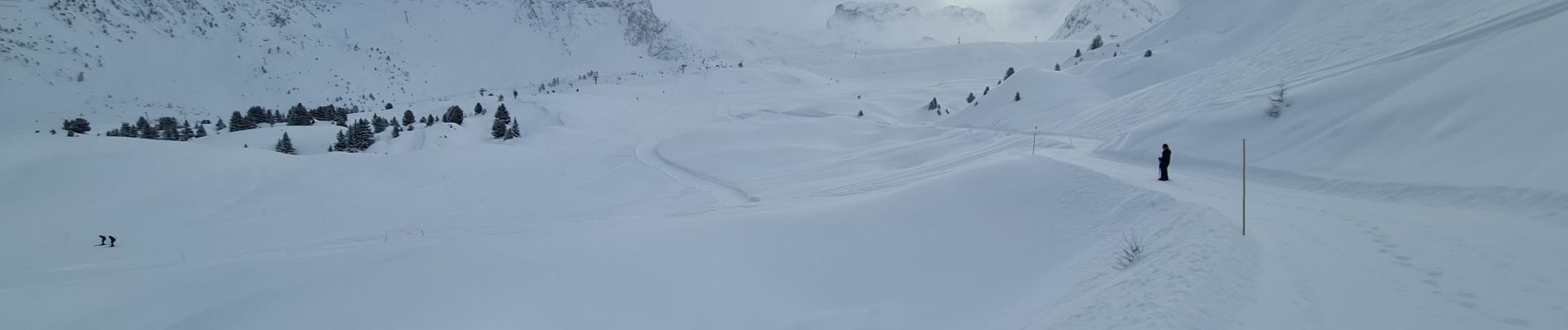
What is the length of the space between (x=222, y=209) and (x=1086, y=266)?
23.4m

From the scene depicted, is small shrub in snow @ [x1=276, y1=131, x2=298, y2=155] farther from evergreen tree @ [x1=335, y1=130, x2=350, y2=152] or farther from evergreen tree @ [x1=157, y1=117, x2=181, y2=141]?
evergreen tree @ [x1=157, y1=117, x2=181, y2=141]

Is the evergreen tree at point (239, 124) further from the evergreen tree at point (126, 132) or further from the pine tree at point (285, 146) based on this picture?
the pine tree at point (285, 146)

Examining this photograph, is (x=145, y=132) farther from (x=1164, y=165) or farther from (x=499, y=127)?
(x=1164, y=165)

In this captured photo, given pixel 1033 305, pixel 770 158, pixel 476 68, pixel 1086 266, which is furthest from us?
pixel 476 68

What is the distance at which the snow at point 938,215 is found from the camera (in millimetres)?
6094

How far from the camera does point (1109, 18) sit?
153 metres

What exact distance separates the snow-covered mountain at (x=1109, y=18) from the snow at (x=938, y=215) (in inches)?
5154

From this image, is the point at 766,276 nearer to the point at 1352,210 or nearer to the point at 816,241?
the point at 816,241

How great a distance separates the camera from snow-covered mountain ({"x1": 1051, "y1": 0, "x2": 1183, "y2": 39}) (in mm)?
148000

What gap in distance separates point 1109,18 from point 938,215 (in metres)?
165

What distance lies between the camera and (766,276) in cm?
912

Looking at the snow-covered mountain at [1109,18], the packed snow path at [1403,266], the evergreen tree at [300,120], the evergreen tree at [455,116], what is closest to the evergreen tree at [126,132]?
the evergreen tree at [300,120]

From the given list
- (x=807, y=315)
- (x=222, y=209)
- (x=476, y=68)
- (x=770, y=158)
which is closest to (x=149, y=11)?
(x=476, y=68)

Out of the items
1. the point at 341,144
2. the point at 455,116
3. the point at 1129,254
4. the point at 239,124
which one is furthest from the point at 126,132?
the point at 1129,254
